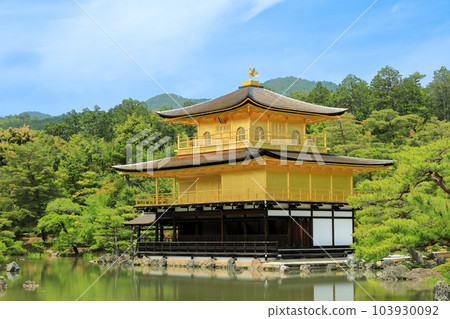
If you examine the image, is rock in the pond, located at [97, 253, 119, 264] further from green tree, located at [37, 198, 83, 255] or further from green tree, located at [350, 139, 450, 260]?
green tree, located at [350, 139, 450, 260]

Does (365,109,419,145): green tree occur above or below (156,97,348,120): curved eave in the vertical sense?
above

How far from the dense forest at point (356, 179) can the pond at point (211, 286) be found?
71.4 inches

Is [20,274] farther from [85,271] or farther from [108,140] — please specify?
[108,140]

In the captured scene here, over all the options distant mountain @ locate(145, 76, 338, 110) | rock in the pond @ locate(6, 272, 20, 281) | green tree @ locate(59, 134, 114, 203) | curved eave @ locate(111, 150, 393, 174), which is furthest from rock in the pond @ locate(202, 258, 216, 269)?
distant mountain @ locate(145, 76, 338, 110)

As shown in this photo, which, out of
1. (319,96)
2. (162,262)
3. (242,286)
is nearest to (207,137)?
(162,262)

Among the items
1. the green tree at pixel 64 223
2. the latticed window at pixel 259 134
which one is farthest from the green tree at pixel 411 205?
the green tree at pixel 64 223

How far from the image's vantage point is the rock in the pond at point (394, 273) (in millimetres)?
24047

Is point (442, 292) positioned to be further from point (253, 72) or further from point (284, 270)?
point (253, 72)

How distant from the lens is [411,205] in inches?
767

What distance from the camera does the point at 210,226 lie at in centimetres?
3544

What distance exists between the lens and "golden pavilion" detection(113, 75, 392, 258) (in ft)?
103

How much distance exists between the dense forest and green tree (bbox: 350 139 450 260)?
3 centimetres

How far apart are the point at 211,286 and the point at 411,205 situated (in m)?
7.75
